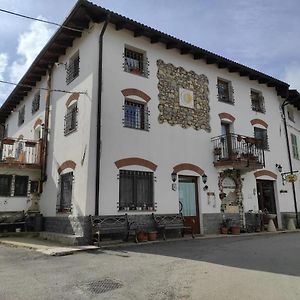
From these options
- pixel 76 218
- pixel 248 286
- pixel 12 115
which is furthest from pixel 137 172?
pixel 12 115

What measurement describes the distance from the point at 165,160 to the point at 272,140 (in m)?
7.83

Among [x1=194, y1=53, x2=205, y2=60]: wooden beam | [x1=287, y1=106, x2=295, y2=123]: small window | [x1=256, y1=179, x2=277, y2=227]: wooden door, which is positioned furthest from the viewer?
[x1=287, y1=106, x2=295, y2=123]: small window

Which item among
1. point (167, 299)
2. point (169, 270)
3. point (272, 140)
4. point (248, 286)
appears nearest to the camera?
point (167, 299)

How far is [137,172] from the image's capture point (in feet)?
40.6

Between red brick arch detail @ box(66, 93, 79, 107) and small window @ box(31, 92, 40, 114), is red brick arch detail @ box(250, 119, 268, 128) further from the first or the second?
small window @ box(31, 92, 40, 114)

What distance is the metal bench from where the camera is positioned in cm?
1058

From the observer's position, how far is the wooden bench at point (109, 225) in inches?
416

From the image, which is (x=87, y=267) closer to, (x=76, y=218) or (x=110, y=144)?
(x=76, y=218)

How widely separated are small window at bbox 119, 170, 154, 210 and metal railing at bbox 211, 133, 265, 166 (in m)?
3.76

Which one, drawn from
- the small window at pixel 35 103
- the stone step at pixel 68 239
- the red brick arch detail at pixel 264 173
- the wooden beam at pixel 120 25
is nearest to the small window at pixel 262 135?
the red brick arch detail at pixel 264 173

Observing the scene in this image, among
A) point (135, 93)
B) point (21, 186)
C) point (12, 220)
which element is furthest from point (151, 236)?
point (21, 186)

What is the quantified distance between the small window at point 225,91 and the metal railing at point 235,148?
2369 millimetres

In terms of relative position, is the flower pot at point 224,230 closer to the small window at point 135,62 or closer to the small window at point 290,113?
the small window at point 135,62

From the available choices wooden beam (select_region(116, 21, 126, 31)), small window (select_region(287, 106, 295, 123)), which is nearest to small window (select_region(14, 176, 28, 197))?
wooden beam (select_region(116, 21, 126, 31))
